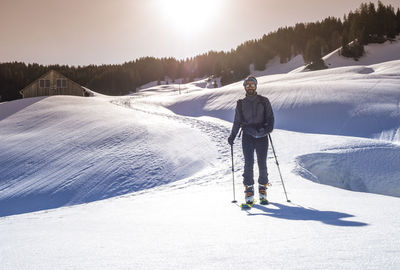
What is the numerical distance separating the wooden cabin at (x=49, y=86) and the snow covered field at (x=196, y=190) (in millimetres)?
21340

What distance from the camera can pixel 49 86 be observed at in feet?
157

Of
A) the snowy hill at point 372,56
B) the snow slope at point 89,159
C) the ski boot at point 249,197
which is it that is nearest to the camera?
the ski boot at point 249,197

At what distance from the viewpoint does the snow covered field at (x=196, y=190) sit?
2764 millimetres

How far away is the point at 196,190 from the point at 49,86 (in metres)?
47.3

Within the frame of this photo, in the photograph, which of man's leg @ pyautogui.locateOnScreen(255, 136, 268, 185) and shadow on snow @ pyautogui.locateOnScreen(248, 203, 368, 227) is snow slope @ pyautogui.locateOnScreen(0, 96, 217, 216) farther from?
shadow on snow @ pyautogui.locateOnScreen(248, 203, 368, 227)

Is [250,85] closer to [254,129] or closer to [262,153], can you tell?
[254,129]

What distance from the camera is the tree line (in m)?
68.2

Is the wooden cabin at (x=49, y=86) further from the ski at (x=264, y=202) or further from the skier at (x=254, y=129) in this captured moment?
the ski at (x=264, y=202)

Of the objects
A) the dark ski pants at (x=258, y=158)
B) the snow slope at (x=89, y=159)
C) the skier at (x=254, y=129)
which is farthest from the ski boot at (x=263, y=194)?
the snow slope at (x=89, y=159)

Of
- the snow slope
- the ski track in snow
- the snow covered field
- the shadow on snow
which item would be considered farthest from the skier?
the snow slope

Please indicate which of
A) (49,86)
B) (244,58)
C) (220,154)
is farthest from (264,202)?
(244,58)

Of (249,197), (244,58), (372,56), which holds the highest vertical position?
(244,58)

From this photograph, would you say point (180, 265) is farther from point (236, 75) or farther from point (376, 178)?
point (236, 75)

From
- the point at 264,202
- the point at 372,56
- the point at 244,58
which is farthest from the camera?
the point at 244,58
